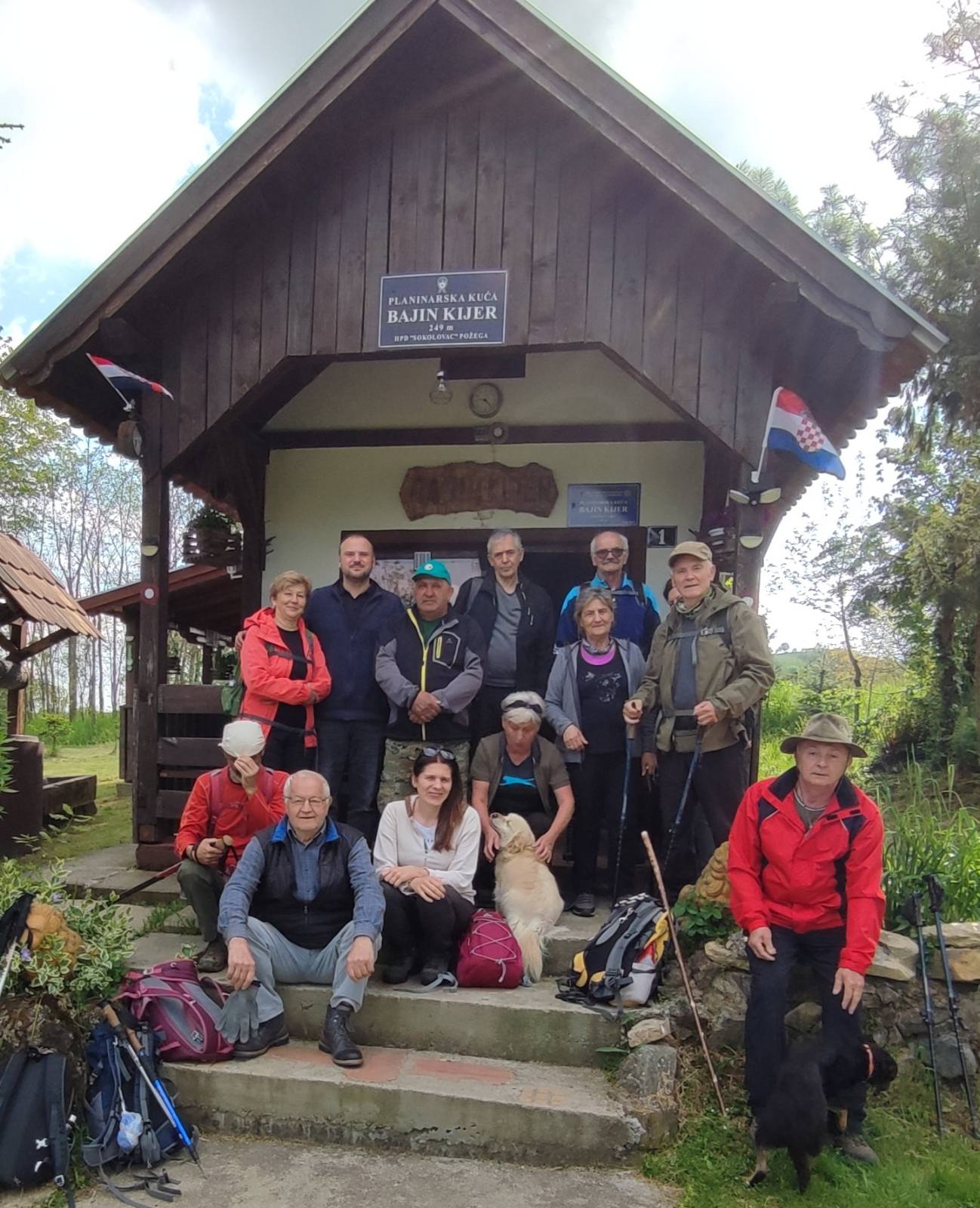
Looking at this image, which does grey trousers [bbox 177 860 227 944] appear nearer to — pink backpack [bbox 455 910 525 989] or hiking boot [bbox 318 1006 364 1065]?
hiking boot [bbox 318 1006 364 1065]

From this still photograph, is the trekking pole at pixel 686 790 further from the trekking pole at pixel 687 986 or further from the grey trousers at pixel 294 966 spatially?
the grey trousers at pixel 294 966

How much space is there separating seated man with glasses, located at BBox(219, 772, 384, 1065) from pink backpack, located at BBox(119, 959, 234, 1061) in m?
0.07

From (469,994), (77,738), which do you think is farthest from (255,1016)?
(77,738)

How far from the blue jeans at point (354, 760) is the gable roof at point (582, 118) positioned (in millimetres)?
2891

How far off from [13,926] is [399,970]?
5.32ft

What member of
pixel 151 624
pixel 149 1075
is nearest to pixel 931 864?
pixel 149 1075

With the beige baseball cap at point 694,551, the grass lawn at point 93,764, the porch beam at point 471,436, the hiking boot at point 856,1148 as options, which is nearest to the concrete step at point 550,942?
the hiking boot at point 856,1148

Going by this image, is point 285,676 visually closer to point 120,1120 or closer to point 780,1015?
point 120,1120

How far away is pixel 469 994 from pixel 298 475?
453 centimetres

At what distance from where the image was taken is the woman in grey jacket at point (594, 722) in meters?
4.77

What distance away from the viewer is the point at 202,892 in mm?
4277

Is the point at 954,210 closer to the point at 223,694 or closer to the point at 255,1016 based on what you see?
the point at 223,694

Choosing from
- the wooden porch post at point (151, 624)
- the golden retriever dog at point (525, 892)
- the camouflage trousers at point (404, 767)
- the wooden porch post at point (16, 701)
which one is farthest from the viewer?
the wooden porch post at point (16, 701)

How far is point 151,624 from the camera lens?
575 centimetres
